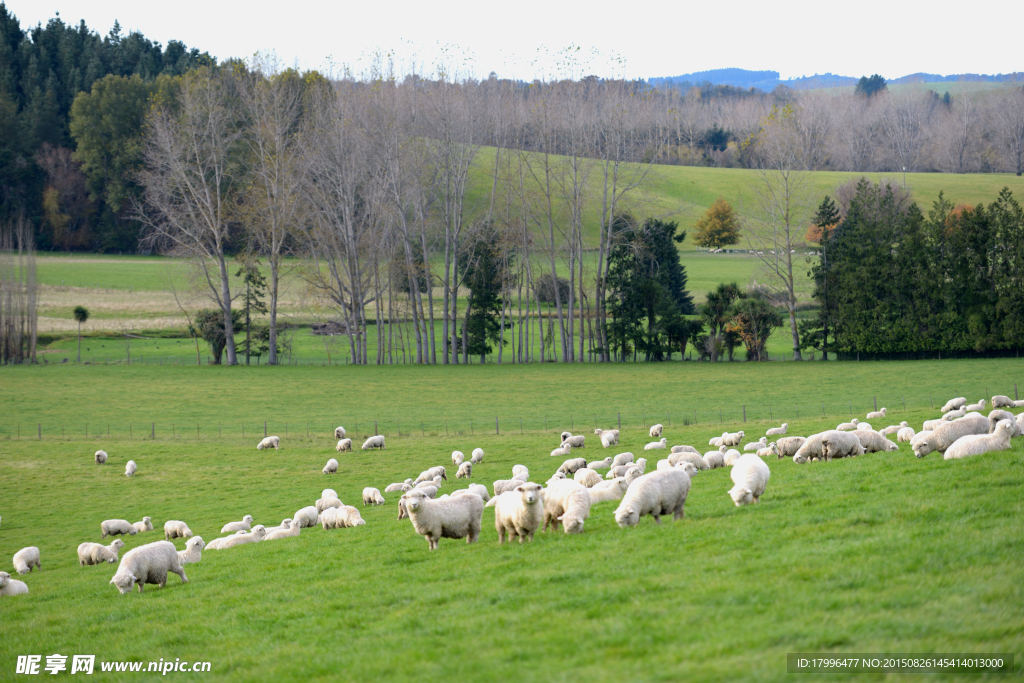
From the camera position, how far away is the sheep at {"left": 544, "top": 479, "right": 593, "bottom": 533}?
1198cm

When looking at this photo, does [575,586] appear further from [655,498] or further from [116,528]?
[116,528]

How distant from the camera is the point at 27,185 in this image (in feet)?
373

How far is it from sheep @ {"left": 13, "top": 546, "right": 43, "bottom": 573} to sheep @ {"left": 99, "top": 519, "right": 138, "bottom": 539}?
2338mm

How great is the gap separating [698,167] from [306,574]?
475 ft

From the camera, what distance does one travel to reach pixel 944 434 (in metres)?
15.9

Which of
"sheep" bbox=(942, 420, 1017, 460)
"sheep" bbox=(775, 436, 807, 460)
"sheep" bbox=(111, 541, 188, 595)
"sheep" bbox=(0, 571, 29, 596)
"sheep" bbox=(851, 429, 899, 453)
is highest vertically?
"sheep" bbox=(942, 420, 1017, 460)

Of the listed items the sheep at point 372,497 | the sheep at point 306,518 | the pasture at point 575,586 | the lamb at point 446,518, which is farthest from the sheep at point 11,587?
the sheep at point 372,497

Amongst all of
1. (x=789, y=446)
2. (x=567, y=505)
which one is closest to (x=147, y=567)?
(x=567, y=505)

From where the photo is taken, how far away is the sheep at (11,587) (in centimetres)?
1379

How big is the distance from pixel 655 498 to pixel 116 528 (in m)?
14.2

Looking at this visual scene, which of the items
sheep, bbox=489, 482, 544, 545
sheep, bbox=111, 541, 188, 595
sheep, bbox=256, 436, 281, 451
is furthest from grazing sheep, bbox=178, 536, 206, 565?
sheep, bbox=256, 436, 281, 451

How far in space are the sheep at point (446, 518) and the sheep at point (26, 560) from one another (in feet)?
31.2

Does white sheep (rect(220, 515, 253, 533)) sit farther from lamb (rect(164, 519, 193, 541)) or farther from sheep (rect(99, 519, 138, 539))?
sheep (rect(99, 519, 138, 539))

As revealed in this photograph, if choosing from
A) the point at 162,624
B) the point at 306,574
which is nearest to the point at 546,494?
the point at 306,574
